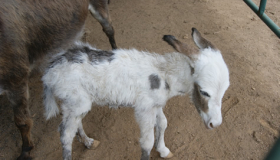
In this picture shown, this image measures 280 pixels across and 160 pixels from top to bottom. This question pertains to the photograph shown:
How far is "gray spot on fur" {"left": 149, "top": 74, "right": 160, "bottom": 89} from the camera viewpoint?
2.51 metres

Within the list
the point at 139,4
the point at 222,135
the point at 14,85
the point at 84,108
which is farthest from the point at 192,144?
the point at 139,4

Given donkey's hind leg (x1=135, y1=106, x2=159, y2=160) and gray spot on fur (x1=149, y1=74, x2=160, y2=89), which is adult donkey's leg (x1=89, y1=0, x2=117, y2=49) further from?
donkey's hind leg (x1=135, y1=106, x2=159, y2=160)

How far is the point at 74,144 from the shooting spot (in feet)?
10.7

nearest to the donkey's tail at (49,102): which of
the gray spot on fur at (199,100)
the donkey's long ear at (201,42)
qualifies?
the gray spot on fur at (199,100)

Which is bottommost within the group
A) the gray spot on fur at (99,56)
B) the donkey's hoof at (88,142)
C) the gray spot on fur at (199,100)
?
the donkey's hoof at (88,142)

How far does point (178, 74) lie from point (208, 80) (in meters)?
0.38

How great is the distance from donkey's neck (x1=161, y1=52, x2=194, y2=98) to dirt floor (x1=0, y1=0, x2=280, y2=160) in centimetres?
96

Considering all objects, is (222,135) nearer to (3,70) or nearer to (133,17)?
(3,70)

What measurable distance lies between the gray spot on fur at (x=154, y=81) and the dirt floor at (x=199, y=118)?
3.58ft

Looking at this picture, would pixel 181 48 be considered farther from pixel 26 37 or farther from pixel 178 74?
pixel 26 37

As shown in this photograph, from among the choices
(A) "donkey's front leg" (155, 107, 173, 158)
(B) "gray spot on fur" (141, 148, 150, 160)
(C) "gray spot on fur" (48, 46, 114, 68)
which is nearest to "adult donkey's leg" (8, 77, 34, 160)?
(C) "gray spot on fur" (48, 46, 114, 68)

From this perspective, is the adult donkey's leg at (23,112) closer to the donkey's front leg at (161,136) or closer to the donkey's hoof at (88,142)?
the donkey's hoof at (88,142)

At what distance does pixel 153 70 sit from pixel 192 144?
4.15 feet

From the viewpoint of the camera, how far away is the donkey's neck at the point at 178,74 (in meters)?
2.57
